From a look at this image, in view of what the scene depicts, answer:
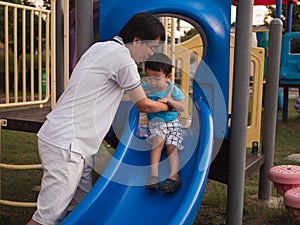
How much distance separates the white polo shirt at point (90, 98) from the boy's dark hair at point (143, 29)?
0.34 ft

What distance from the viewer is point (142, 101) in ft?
8.39

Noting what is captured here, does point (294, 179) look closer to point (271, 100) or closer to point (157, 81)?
point (271, 100)

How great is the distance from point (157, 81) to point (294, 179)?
1.35 m

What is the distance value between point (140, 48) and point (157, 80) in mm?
579

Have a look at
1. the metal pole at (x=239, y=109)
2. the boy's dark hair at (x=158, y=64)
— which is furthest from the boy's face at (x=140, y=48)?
the metal pole at (x=239, y=109)

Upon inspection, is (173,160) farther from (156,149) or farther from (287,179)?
(287,179)

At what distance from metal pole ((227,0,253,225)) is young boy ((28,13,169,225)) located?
0.76 metres

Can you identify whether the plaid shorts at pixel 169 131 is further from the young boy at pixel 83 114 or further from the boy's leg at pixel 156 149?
the young boy at pixel 83 114

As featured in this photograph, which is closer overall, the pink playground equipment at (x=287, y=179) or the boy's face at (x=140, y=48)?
the boy's face at (x=140, y=48)

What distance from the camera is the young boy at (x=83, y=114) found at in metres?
2.47

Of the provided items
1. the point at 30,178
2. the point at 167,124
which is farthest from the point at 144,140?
the point at 30,178

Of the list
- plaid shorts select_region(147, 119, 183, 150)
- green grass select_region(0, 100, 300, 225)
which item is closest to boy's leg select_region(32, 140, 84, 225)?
plaid shorts select_region(147, 119, 183, 150)

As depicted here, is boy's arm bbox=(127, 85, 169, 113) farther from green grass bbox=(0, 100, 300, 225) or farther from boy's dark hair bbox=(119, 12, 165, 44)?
green grass bbox=(0, 100, 300, 225)

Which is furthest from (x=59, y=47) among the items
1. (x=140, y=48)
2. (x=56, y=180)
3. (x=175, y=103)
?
(x=56, y=180)
